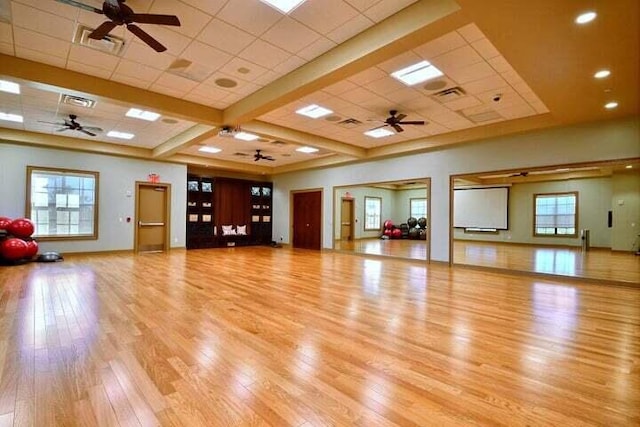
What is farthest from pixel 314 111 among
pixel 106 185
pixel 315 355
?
pixel 106 185

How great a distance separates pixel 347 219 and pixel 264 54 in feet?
38.3

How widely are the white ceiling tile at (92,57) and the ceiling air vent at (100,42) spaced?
0.13 metres

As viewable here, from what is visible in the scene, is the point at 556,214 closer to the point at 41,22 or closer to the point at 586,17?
the point at 586,17

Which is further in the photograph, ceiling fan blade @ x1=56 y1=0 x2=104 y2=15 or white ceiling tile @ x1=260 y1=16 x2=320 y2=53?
white ceiling tile @ x1=260 y1=16 x2=320 y2=53

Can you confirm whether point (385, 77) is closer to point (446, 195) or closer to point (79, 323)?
point (446, 195)

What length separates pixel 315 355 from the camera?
8.97ft

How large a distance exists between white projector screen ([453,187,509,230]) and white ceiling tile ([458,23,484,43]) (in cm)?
1087

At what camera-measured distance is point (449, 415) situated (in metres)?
1.92

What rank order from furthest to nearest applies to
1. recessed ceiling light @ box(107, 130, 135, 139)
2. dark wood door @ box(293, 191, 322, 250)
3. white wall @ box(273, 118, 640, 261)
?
dark wood door @ box(293, 191, 322, 250), recessed ceiling light @ box(107, 130, 135, 139), white wall @ box(273, 118, 640, 261)

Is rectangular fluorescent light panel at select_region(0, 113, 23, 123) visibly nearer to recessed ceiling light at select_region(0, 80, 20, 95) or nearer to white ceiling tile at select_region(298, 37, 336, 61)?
recessed ceiling light at select_region(0, 80, 20, 95)

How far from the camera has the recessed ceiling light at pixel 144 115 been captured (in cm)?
650

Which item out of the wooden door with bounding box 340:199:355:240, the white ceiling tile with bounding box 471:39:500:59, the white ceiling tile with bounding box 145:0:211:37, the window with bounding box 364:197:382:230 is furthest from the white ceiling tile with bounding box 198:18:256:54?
the window with bounding box 364:197:382:230

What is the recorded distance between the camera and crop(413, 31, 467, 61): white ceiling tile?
3.71 meters

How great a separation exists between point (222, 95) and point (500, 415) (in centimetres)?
575
